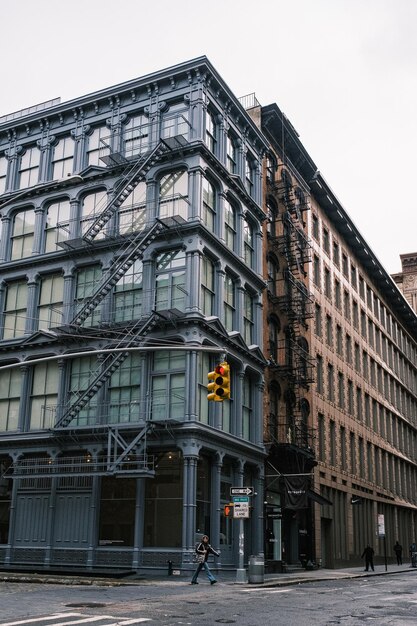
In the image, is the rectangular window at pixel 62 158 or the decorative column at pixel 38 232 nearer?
the decorative column at pixel 38 232

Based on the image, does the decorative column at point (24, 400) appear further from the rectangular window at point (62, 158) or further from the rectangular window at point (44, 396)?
the rectangular window at point (62, 158)

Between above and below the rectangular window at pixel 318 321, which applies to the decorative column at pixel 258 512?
below

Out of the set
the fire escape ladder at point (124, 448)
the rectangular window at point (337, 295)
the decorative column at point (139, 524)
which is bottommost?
the decorative column at point (139, 524)

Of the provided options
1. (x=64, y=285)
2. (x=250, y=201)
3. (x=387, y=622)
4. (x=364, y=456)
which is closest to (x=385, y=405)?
(x=364, y=456)

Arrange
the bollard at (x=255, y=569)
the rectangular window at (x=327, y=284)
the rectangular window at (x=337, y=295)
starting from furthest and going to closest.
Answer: the rectangular window at (x=337, y=295) < the rectangular window at (x=327, y=284) < the bollard at (x=255, y=569)

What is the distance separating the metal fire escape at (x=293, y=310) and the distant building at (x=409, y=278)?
194 feet

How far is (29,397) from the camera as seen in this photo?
32.5 meters

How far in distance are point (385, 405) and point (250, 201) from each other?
31373 millimetres

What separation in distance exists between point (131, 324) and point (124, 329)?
36 cm

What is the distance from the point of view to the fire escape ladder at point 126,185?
31469 millimetres

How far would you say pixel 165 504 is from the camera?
2816 centimetres

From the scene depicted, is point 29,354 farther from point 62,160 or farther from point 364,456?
point 364,456

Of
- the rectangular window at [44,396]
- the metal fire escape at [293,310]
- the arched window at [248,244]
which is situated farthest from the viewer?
the metal fire escape at [293,310]

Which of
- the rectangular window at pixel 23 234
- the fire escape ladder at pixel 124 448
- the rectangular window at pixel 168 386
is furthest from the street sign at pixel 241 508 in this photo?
the rectangular window at pixel 23 234
